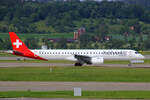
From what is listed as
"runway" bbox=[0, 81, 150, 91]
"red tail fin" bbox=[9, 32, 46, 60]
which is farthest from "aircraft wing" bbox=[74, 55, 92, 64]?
"runway" bbox=[0, 81, 150, 91]

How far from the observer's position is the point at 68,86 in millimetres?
35469

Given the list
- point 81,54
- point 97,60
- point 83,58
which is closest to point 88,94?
point 97,60

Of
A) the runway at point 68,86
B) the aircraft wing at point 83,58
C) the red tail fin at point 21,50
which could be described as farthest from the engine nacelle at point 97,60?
the runway at point 68,86

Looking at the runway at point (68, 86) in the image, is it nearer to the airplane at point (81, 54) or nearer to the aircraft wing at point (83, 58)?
the aircraft wing at point (83, 58)

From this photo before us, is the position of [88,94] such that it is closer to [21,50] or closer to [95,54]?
[95,54]

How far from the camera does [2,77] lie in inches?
1655

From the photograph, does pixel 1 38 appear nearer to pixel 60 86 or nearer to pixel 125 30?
pixel 125 30

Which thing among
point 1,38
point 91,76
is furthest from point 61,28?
point 91,76

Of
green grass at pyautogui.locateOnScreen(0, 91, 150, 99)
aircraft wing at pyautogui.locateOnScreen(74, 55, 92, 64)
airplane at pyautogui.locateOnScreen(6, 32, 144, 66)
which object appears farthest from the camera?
airplane at pyautogui.locateOnScreen(6, 32, 144, 66)

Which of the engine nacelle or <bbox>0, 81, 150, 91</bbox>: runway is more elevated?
the engine nacelle

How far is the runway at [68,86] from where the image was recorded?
110ft

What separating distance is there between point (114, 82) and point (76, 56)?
2165cm

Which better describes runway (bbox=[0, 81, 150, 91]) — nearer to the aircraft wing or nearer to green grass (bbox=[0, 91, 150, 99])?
green grass (bbox=[0, 91, 150, 99])

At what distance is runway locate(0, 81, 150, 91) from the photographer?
33.7 m
